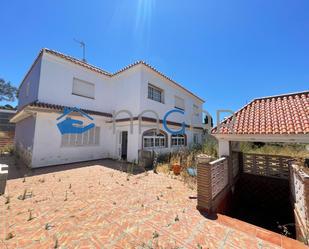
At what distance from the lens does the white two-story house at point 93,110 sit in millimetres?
11648

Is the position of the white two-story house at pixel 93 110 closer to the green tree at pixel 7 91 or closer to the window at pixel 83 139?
the window at pixel 83 139

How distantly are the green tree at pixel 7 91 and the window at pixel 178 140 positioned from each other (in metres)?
40.5

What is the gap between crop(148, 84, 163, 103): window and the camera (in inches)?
608

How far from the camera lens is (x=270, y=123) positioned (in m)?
7.43

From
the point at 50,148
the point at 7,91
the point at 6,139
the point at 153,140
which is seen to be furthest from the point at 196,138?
the point at 7,91

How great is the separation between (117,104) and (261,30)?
12825mm

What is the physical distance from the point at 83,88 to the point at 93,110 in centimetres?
218

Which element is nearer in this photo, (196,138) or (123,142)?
(123,142)

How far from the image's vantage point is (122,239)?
12.3 feet

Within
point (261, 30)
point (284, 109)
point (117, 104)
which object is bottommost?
point (284, 109)

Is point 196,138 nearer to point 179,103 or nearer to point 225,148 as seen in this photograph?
point 179,103

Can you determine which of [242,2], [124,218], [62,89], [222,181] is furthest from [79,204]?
[242,2]

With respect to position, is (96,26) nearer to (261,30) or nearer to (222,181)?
(261,30)

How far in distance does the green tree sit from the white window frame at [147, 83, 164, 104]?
38.6 m
